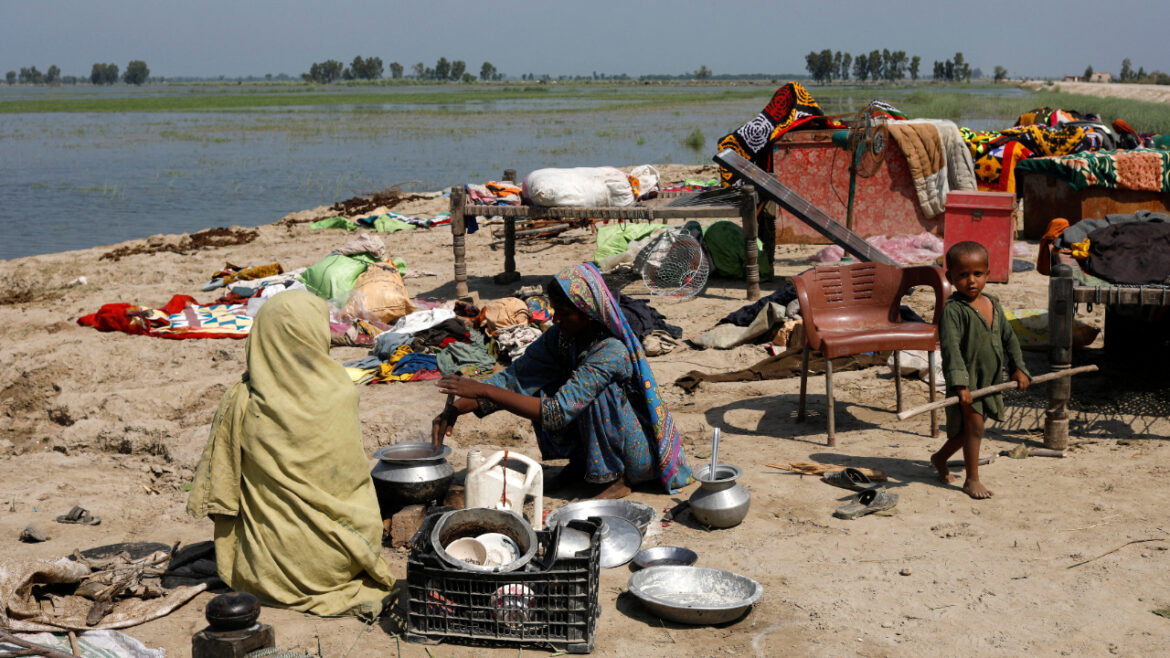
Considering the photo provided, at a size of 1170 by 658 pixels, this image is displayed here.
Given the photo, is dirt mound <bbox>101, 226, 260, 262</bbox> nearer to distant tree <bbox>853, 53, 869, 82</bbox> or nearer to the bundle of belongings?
the bundle of belongings

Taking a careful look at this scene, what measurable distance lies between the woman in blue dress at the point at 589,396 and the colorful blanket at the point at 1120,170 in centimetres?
764

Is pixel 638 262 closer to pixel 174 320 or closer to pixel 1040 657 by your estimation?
pixel 174 320

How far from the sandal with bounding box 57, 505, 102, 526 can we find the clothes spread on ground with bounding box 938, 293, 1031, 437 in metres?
4.15

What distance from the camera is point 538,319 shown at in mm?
8086

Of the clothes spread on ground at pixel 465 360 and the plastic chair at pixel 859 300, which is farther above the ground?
the plastic chair at pixel 859 300

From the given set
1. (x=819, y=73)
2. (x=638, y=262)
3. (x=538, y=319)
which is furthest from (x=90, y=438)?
(x=819, y=73)

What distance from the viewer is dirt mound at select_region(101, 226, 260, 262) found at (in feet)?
42.4

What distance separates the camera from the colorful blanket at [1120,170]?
33.6ft

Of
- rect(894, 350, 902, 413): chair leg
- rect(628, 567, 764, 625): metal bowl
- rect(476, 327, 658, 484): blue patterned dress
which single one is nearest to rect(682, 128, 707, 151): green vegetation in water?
rect(894, 350, 902, 413): chair leg

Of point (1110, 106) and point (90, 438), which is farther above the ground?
point (1110, 106)

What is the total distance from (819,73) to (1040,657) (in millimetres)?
140629

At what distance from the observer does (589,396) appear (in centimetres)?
454

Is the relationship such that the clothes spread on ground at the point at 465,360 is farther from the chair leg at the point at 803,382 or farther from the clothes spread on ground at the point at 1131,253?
the clothes spread on ground at the point at 1131,253

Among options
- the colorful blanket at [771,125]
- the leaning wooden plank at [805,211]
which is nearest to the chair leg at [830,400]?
the leaning wooden plank at [805,211]
